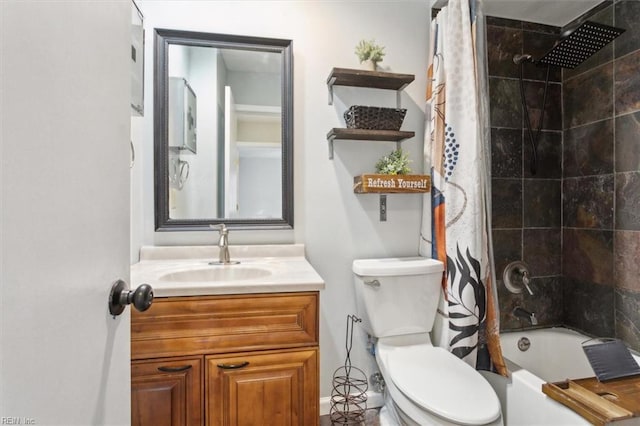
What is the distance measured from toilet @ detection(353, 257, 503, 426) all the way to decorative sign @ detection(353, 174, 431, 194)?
0.38 m

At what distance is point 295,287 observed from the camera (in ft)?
4.09

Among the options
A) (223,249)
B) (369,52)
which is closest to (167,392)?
(223,249)

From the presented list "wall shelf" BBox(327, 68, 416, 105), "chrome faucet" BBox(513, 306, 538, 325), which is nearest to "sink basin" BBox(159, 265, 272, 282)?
"wall shelf" BBox(327, 68, 416, 105)

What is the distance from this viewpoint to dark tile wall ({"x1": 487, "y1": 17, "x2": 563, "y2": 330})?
210 centimetres

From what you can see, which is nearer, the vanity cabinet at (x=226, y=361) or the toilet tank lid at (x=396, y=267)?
the vanity cabinet at (x=226, y=361)

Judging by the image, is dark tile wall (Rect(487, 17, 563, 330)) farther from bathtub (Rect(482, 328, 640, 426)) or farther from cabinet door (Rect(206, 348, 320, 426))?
cabinet door (Rect(206, 348, 320, 426))

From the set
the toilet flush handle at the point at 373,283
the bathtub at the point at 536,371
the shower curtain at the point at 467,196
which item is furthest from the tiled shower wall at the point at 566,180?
the toilet flush handle at the point at 373,283

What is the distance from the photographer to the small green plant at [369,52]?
1768mm

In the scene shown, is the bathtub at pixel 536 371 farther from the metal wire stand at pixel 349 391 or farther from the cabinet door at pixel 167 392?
the cabinet door at pixel 167 392

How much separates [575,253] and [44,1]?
8.67 ft

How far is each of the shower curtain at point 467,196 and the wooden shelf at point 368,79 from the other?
0.23 m

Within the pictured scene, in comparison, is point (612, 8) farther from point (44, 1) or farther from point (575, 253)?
point (44, 1)

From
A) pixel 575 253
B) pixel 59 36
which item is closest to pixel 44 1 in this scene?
pixel 59 36

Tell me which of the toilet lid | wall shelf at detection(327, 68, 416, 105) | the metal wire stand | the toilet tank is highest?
wall shelf at detection(327, 68, 416, 105)
